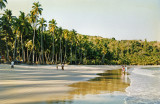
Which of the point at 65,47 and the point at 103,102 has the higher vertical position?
the point at 65,47

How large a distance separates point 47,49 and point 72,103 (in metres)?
69.7

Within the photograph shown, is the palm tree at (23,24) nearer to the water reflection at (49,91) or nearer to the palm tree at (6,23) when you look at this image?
the palm tree at (6,23)

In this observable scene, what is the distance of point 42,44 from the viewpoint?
229ft

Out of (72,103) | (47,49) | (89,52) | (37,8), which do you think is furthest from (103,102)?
(89,52)

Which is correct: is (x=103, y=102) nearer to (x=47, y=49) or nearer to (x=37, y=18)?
(x=37, y=18)

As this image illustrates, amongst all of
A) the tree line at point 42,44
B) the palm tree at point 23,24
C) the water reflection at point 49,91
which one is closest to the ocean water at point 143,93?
the water reflection at point 49,91

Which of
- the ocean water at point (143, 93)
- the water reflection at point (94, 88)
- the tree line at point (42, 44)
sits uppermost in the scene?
the tree line at point (42, 44)

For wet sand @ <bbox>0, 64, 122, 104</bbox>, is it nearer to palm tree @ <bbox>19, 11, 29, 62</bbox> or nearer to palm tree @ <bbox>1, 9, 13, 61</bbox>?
palm tree @ <bbox>19, 11, 29, 62</bbox>

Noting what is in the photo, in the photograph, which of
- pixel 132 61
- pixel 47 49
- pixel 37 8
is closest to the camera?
pixel 37 8

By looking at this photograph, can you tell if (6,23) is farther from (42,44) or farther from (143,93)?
(143,93)

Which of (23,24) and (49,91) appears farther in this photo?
(23,24)

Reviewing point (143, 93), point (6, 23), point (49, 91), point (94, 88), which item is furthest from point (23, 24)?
point (143, 93)

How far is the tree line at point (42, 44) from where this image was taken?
58.9 metres

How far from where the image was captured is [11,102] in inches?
378
